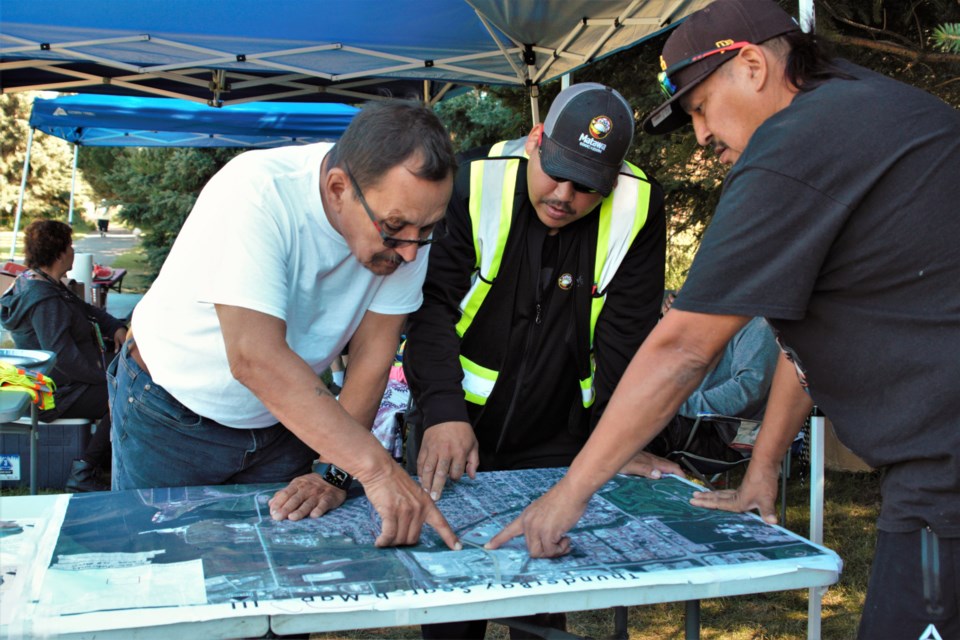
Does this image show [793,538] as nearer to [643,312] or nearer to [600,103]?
[643,312]

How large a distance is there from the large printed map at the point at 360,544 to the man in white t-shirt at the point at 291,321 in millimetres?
82

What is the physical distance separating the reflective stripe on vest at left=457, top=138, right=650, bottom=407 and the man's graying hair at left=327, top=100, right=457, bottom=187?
48cm

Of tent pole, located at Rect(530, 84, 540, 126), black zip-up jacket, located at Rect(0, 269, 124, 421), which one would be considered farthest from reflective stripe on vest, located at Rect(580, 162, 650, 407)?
black zip-up jacket, located at Rect(0, 269, 124, 421)

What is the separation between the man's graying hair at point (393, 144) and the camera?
1626 mm

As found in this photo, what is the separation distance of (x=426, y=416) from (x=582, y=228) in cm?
61

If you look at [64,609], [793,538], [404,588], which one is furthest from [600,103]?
[64,609]

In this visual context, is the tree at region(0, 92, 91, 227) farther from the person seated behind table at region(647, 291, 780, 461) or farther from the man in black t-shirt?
the man in black t-shirt

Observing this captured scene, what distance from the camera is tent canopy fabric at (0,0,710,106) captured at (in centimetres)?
462

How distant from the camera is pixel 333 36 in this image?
5691 mm

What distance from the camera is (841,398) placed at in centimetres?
140

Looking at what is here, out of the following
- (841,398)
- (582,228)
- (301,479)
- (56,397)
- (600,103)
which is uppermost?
(600,103)

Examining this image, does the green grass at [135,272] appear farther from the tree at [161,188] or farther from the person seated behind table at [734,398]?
the person seated behind table at [734,398]

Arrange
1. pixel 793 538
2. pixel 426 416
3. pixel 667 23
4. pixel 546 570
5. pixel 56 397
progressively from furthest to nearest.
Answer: pixel 56 397 < pixel 667 23 < pixel 426 416 < pixel 793 538 < pixel 546 570

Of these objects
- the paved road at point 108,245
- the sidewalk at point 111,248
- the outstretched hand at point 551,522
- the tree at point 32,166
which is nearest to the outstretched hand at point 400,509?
the outstretched hand at point 551,522
